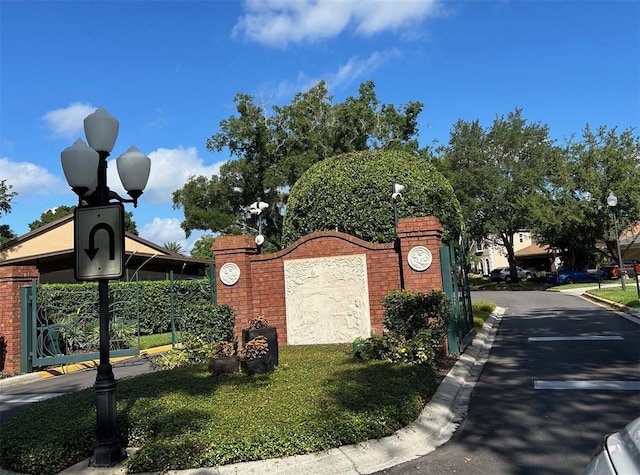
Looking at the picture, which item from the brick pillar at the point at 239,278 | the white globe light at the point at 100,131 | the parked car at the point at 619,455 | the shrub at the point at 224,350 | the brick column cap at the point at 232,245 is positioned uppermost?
the white globe light at the point at 100,131

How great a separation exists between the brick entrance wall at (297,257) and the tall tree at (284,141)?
47.5ft

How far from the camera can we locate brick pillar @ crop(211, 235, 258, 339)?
1040cm

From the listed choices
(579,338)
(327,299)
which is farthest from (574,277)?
(327,299)

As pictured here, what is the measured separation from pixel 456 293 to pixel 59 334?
32.0 feet

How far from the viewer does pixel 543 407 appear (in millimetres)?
5559

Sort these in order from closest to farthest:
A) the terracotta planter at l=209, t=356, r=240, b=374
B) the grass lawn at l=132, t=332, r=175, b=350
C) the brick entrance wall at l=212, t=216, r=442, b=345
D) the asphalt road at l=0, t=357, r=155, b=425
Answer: the terracotta planter at l=209, t=356, r=240, b=374
the asphalt road at l=0, t=357, r=155, b=425
the brick entrance wall at l=212, t=216, r=442, b=345
the grass lawn at l=132, t=332, r=175, b=350

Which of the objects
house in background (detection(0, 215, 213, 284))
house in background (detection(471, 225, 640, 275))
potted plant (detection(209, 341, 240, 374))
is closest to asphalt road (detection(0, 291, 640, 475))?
potted plant (detection(209, 341, 240, 374))

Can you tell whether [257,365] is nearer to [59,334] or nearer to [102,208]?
[102,208]

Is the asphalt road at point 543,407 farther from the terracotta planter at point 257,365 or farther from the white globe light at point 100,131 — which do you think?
the white globe light at point 100,131

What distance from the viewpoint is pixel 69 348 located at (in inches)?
488

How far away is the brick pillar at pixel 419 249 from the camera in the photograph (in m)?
8.88

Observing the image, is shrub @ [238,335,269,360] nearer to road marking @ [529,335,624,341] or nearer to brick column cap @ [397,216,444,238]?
brick column cap @ [397,216,444,238]

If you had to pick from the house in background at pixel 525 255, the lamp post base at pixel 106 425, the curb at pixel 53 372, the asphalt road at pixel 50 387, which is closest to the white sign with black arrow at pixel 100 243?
the lamp post base at pixel 106 425

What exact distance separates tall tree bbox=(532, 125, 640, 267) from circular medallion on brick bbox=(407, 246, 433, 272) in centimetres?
2479
